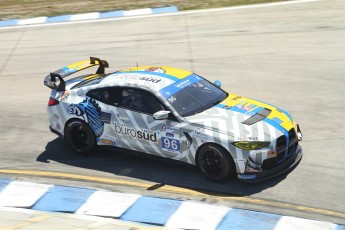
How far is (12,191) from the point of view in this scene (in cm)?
937

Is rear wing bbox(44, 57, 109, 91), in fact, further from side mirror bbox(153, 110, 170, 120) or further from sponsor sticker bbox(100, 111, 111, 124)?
side mirror bbox(153, 110, 170, 120)

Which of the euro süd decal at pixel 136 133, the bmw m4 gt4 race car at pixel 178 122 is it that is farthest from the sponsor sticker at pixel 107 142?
the euro süd decal at pixel 136 133

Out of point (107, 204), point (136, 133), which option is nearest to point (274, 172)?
point (136, 133)

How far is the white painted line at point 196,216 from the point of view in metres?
8.10

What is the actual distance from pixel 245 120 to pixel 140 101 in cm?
180

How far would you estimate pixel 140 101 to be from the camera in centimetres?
983

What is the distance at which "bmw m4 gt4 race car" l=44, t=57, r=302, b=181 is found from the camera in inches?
354

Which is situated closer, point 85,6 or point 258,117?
point 258,117

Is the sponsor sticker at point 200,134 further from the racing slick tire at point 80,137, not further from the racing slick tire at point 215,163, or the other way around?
the racing slick tire at point 80,137

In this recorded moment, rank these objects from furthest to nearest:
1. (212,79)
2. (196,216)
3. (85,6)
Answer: (85,6) < (212,79) < (196,216)

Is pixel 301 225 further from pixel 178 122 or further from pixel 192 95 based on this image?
pixel 192 95

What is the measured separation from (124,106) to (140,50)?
23.5 feet

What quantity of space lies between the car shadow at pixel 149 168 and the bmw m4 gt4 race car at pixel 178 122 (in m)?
0.18

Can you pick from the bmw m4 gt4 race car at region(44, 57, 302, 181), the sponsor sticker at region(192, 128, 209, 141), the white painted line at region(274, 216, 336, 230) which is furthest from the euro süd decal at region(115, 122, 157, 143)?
the white painted line at region(274, 216, 336, 230)
